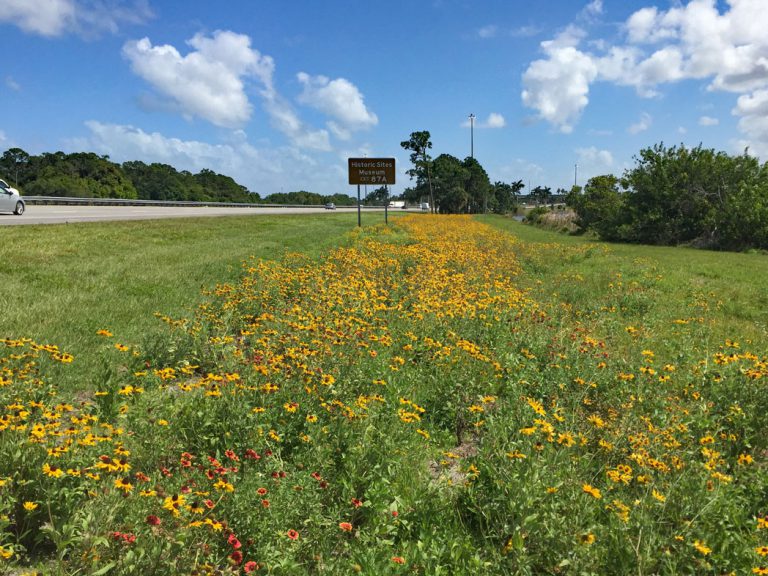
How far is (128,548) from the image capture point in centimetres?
228

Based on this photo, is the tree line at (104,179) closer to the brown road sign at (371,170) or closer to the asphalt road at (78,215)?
the asphalt road at (78,215)

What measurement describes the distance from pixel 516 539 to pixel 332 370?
2102 millimetres

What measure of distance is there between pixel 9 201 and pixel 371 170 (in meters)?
16.6

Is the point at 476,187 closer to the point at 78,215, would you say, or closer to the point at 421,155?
the point at 421,155

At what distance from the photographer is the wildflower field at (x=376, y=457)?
244cm

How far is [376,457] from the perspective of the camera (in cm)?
324

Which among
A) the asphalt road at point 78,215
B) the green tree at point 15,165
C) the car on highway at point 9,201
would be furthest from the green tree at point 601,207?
the green tree at point 15,165

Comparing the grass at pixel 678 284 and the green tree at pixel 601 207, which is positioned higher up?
the green tree at pixel 601 207

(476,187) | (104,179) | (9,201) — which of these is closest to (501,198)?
(476,187)

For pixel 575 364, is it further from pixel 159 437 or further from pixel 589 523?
pixel 159 437

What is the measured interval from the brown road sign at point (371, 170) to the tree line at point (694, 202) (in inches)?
514

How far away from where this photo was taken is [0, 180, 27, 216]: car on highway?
20781 mm

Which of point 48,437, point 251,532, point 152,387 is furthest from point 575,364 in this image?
point 48,437

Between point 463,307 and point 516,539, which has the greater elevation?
point 463,307
